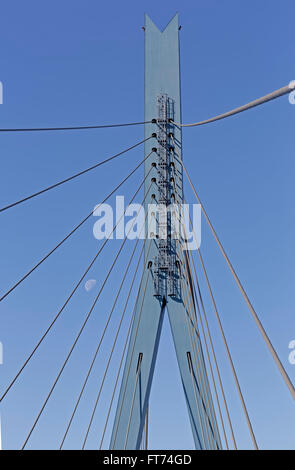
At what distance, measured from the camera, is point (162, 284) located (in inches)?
433

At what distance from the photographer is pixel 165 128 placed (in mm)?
11469

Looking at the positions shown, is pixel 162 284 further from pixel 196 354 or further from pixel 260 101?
pixel 260 101

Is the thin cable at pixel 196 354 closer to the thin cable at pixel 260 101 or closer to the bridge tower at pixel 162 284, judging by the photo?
the bridge tower at pixel 162 284

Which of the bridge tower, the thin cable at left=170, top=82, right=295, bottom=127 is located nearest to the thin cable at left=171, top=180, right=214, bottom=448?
the bridge tower

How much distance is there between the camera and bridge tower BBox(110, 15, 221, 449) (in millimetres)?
10289

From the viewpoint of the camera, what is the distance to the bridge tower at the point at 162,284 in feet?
33.8

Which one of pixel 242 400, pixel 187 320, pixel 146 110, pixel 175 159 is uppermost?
pixel 146 110

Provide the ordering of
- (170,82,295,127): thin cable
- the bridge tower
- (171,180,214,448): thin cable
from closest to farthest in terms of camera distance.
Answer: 1. (170,82,295,127): thin cable
2. (171,180,214,448): thin cable
3. the bridge tower

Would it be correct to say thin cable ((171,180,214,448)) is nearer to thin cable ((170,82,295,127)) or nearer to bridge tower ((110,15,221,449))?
bridge tower ((110,15,221,449))

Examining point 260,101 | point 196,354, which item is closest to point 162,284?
point 196,354

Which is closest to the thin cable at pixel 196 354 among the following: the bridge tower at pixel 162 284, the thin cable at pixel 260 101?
the bridge tower at pixel 162 284
